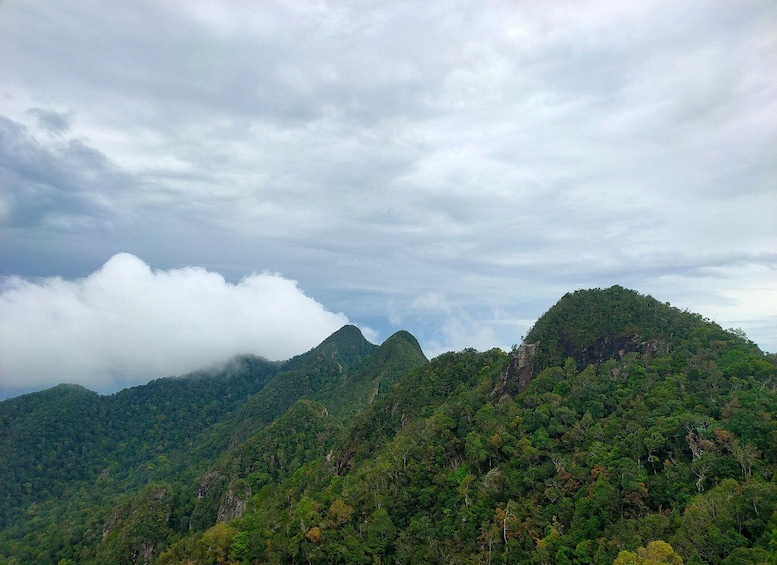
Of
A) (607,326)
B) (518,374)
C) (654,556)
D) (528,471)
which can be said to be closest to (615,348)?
(607,326)

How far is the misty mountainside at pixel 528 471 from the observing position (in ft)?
138

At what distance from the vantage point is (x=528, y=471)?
56406 millimetres

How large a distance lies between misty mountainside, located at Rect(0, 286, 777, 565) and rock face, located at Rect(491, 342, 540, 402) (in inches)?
15.2

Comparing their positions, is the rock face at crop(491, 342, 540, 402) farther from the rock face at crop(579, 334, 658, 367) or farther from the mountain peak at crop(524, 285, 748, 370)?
the rock face at crop(579, 334, 658, 367)

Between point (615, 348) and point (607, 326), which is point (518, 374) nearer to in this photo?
point (615, 348)

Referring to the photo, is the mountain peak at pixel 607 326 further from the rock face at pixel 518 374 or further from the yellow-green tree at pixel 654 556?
the yellow-green tree at pixel 654 556

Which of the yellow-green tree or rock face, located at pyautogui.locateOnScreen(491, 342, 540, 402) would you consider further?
rock face, located at pyautogui.locateOnScreen(491, 342, 540, 402)

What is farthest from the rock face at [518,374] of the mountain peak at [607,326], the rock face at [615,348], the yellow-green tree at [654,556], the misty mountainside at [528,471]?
the yellow-green tree at [654,556]

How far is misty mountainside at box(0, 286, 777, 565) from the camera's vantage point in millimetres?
42125

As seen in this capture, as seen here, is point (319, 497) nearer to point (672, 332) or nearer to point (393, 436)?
point (393, 436)

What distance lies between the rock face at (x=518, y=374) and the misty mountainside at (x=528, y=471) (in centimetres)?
39

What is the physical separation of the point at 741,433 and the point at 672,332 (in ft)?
111

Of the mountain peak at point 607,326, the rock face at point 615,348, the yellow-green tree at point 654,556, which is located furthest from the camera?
the mountain peak at point 607,326

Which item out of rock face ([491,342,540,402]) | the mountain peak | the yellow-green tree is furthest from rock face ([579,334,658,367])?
the yellow-green tree
